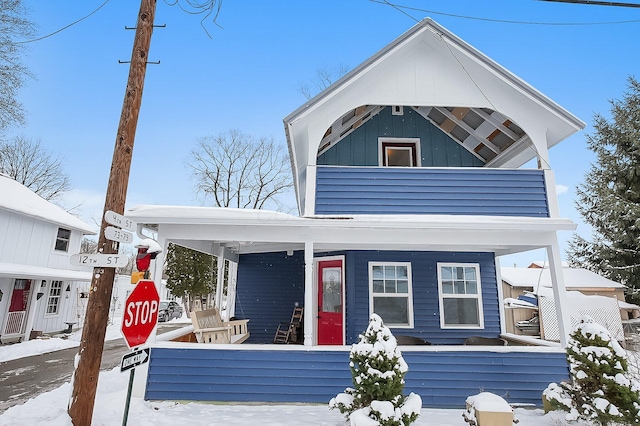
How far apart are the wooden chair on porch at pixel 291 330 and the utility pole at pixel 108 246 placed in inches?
229

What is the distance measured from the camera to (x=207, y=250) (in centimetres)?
848

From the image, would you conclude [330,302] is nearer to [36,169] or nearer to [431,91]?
[431,91]

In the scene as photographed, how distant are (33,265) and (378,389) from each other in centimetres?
1638

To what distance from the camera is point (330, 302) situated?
7676mm

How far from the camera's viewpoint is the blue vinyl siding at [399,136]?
26.2 feet

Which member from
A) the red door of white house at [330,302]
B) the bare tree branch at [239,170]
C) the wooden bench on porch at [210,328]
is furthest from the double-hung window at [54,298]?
the red door of white house at [330,302]

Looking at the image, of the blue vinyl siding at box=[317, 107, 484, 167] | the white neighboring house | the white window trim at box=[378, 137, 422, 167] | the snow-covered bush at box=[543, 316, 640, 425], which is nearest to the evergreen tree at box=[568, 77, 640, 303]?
the blue vinyl siding at box=[317, 107, 484, 167]

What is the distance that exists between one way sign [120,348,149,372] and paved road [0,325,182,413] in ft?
15.6

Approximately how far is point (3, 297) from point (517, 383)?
16818 mm

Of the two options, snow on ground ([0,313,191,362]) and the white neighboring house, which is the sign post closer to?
Result: snow on ground ([0,313,191,362])

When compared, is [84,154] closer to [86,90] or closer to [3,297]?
[86,90]

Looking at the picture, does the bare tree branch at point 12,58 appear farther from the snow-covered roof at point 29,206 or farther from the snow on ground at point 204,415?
the snow on ground at point 204,415

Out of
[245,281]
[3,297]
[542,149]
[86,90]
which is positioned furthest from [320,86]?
[3,297]

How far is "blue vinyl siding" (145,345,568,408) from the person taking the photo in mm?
5496
